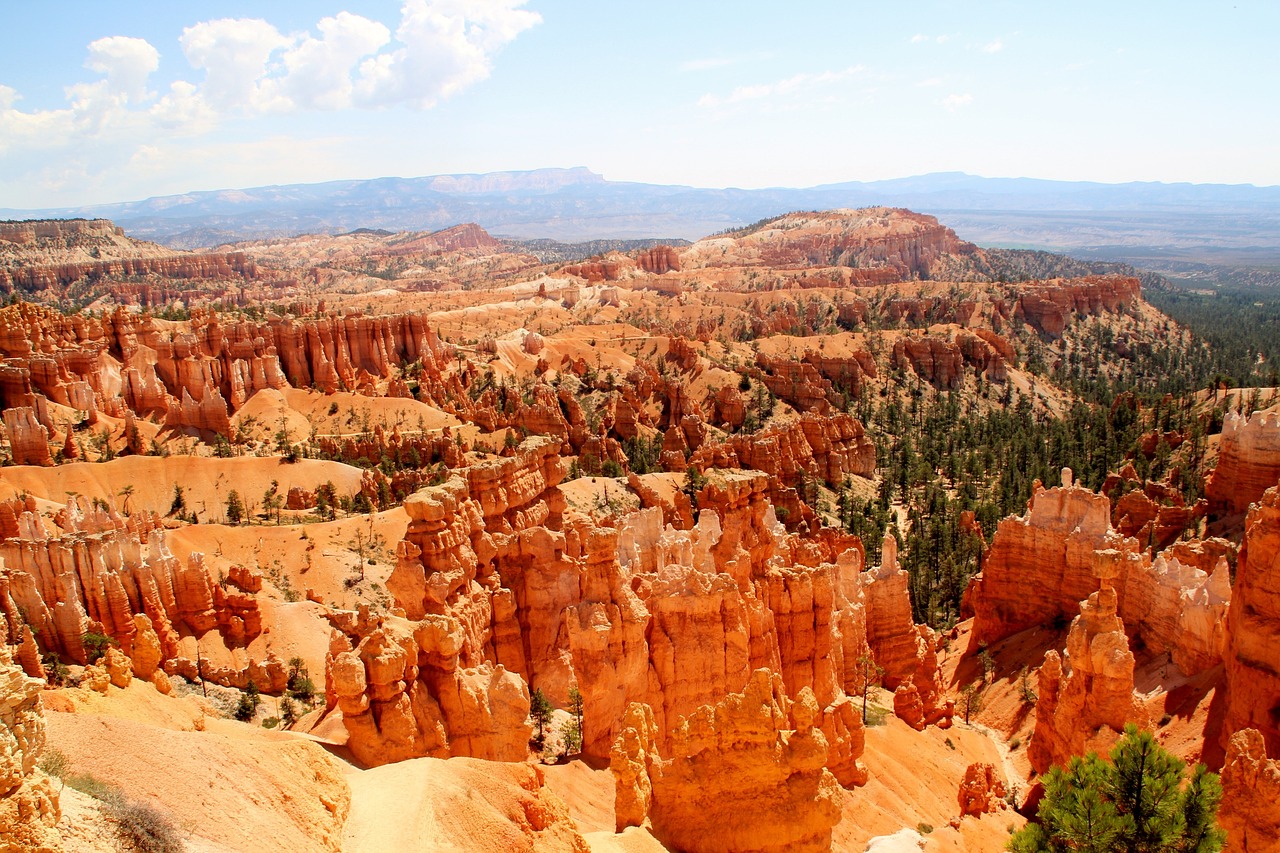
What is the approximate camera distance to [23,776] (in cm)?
665

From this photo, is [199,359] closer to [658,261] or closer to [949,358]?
[949,358]

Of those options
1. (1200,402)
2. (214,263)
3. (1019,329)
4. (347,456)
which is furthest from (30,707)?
(214,263)

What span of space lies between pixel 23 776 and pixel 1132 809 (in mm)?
12336

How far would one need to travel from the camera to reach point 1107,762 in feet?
42.5

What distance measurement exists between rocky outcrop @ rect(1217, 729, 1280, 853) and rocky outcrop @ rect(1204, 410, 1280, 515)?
23699 mm

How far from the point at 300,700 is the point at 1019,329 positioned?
4180 inches

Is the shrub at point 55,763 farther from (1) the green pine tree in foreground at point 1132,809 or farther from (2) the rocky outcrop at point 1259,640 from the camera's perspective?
(2) the rocky outcrop at point 1259,640

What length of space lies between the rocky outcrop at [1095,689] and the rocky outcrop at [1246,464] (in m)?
19.6

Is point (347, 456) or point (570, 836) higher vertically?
point (570, 836)

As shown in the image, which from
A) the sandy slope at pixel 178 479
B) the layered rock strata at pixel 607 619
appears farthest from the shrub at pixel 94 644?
the sandy slope at pixel 178 479

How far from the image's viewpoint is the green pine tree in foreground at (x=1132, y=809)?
11258 mm

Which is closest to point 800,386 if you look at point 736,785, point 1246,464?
point 1246,464

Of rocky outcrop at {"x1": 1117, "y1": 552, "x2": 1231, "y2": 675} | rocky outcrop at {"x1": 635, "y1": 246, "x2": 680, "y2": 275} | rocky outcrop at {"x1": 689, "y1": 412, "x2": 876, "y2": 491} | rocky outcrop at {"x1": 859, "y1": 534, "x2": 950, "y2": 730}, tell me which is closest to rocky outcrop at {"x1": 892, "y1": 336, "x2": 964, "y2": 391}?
rocky outcrop at {"x1": 689, "y1": 412, "x2": 876, "y2": 491}

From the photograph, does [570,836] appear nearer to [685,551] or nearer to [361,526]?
[685,551]
